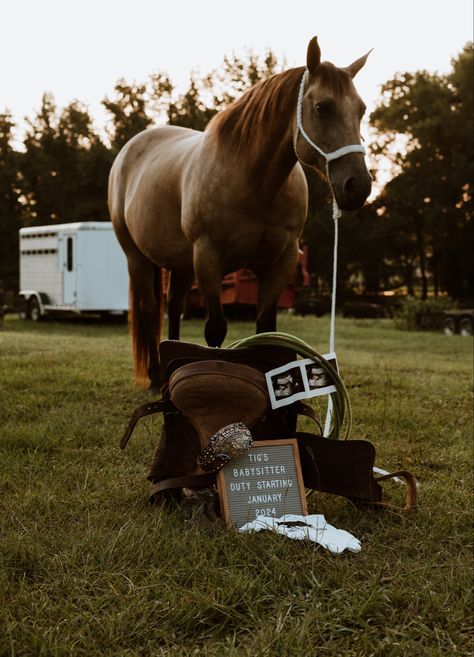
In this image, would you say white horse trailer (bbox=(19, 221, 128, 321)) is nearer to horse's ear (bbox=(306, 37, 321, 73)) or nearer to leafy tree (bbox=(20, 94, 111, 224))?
horse's ear (bbox=(306, 37, 321, 73))

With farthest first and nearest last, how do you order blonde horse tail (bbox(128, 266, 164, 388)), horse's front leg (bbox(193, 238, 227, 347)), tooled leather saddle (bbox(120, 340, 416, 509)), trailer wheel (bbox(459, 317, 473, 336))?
1. trailer wheel (bbox(459, 317, 473, 336))
2. blonde horse tail (bbox(128, 266, 164, 388))
3. horse's front leg (bbox(193, 238, 227, 347))
4. tooled leather saddle (bbox(120, 340, 416, 509))

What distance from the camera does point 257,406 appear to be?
8.45 feet

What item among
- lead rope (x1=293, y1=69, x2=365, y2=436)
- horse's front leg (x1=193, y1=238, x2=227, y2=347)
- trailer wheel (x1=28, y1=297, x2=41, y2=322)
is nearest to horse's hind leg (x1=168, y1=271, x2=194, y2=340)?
horse's front leg (x1=193, y1=238, x2=227, y2=347)

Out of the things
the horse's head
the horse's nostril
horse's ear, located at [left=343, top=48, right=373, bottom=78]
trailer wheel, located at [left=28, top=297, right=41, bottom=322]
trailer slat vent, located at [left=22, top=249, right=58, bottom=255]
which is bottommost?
trailer wheel, located at [left=28, top=297, right=41, bottom=322]

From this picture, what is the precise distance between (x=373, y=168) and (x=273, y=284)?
1380 inches

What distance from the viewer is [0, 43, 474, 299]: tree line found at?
101 ft

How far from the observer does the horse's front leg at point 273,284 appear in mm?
4133

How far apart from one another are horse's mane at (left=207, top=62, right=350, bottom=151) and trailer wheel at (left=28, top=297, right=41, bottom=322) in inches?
650

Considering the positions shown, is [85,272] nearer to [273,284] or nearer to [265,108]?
[273,284]

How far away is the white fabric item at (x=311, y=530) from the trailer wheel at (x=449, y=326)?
15.9 metres

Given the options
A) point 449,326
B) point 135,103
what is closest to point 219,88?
point 135,103

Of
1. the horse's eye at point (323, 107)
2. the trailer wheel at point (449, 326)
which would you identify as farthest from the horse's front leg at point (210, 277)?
the trailer wheel at point (449, 326)

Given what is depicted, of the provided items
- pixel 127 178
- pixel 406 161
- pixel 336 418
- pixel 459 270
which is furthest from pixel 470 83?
pixel 336 418

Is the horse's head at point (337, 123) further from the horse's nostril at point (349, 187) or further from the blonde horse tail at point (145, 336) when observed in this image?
the blonde horse tail at point (145, 336)
